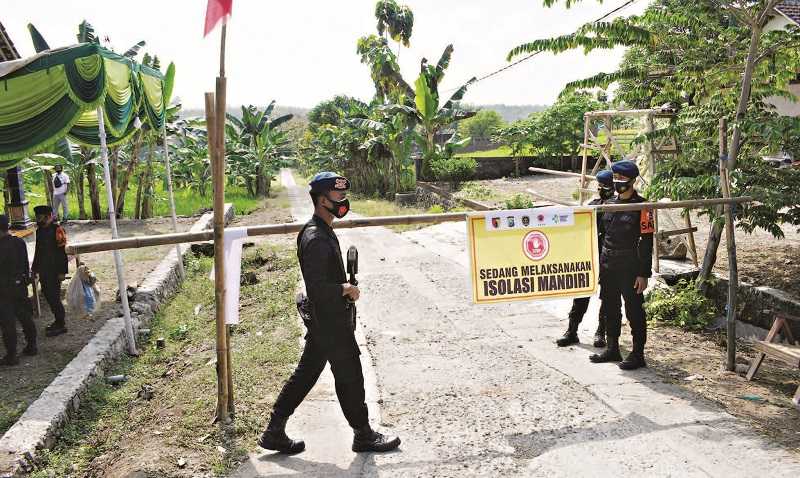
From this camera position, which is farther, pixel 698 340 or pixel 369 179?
pixel 369 179

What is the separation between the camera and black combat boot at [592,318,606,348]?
20.2 feet

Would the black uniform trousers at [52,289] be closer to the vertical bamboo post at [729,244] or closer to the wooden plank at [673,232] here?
the vertical bamboo post at [729,244]

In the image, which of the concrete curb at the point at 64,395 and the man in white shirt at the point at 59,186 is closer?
the concrete curb at the point at 64,395

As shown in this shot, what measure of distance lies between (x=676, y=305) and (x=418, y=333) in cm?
296

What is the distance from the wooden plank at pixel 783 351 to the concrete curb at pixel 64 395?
18.4ft

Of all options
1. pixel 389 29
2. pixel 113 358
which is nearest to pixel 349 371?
pixel 113 358

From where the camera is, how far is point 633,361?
551 centimetres

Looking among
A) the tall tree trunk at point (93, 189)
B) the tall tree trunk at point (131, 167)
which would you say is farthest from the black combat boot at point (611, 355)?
the tall tree trunk at point (93, 189)

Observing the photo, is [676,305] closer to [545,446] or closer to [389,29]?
[545,446]

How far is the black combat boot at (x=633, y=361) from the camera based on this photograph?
5.50 meters

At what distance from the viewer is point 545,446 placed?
4.20 metres

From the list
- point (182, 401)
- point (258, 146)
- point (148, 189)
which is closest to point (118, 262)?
point (182, 401)

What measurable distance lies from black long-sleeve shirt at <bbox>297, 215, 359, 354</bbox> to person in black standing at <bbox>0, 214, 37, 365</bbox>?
3.83 metres

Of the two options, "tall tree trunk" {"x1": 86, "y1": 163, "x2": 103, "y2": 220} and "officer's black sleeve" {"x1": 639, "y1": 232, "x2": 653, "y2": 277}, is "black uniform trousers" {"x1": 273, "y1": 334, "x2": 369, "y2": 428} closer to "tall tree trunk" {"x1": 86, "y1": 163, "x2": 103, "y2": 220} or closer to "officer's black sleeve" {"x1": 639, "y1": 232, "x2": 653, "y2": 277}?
"officer's black sleeve" {"x1": 639, "y1": 232, "x2": 653, "y2": 277}
